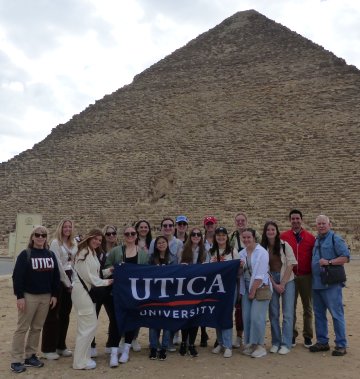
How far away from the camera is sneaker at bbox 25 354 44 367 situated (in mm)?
4141

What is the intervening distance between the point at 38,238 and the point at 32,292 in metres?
0.44

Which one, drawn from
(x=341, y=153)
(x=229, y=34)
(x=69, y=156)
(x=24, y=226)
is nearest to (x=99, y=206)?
(x=69, y=156)

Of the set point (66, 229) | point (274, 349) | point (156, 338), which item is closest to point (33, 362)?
point (156, 338)

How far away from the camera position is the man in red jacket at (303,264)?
4786 millimetres

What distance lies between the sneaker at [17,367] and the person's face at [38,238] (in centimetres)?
94

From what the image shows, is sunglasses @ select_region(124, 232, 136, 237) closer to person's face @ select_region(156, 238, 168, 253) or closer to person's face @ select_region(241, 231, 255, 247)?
person's face @ select_region(156, 238, 168, 253)

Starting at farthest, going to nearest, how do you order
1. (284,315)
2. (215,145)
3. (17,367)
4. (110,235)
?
(215,145) < (110,235) < (284,315) < (17,367)

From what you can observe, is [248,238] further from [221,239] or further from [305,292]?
[305,292]

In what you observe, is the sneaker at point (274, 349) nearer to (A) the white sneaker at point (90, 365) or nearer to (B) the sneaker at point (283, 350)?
(B) the sneaker at point (283, 350)

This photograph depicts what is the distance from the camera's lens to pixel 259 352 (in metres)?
4.39

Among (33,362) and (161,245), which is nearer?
(33,362)

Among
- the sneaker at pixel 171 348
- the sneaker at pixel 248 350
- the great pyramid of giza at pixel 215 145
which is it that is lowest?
the sneaker at pixel 171 348

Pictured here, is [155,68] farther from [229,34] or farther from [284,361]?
[284,361]

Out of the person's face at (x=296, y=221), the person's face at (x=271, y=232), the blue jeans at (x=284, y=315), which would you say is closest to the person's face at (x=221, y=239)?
the person's face at (x=271, y=232)
